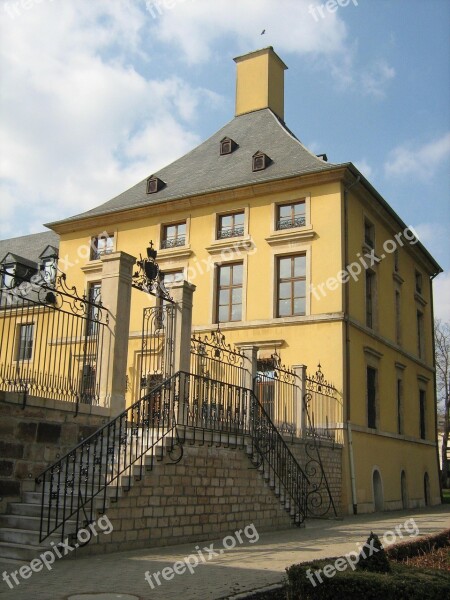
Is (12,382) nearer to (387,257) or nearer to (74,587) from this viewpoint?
(74,587)

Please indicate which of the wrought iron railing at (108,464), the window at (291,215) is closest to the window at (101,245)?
the window at (291,215)

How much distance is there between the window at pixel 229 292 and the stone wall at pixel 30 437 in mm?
14032

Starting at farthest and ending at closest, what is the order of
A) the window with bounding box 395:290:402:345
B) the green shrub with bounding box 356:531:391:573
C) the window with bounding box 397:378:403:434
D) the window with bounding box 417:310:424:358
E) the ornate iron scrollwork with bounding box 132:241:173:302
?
the window with bounding box 417:310:424:358, the window with bounding box 395:290:402:345, the window with bounding box 397:378:403:434, the ornate iron scrollwork with bounding box 132:241:173:302, the green shrub with bounding box 356:531:391:573

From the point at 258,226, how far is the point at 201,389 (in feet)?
43.1

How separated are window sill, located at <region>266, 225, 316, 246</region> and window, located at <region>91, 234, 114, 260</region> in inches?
295

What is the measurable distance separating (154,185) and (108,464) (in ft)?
64.2

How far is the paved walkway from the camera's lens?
6766 millimetres

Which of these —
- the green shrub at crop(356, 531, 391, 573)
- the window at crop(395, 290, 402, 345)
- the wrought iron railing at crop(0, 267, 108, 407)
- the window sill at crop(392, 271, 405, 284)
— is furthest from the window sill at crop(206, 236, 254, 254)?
the green shrub at crop(356, 531, 391, 573)

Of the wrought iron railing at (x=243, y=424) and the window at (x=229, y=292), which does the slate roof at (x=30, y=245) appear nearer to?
the window at (x=229, y=292)

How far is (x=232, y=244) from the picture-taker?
25.3m

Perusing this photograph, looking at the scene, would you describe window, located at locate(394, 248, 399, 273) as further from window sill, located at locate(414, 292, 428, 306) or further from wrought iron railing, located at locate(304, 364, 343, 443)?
wrought iron railing, located at locate(304, 364, 343, 443)

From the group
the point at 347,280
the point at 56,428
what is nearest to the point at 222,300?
the point at 347,280

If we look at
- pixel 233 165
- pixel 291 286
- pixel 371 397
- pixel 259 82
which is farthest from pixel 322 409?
pixel 259 82

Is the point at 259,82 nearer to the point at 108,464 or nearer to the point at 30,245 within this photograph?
the point at 30,245
